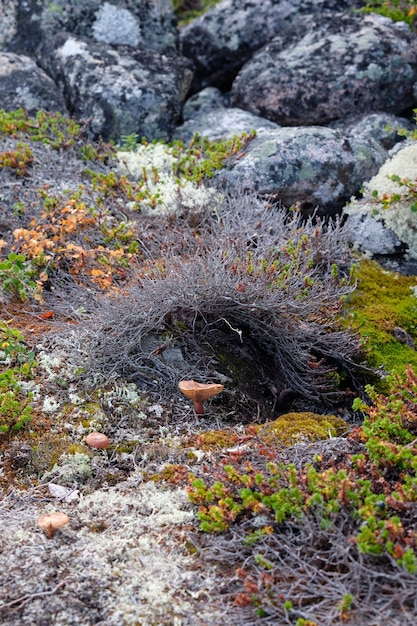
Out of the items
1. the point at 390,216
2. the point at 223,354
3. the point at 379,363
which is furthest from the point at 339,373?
the point at 390,216

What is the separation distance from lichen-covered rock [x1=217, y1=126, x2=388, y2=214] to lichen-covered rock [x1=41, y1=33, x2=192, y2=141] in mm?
1189

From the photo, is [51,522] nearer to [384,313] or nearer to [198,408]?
[198,408]

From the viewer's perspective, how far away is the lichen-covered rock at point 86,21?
283 inches

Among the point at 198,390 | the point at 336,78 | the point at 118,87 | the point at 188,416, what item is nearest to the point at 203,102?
the point at 118,87

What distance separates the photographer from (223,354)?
411cm

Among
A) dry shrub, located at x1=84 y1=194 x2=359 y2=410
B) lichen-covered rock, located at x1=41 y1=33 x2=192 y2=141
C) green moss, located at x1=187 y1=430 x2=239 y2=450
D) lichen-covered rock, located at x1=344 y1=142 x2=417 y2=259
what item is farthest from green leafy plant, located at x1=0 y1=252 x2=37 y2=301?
lichen-covered rock, located at x1=344 y1=142 x2=417 y2=259

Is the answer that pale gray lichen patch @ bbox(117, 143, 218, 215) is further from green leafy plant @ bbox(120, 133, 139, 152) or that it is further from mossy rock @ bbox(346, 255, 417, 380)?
mossy rock @ bbox(346, 255, 417, 380)

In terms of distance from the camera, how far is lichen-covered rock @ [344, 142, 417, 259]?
522cm

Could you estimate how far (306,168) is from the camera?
559 centimetres

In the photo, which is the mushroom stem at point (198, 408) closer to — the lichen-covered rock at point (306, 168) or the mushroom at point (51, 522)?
the mushroom at point (51, 522)

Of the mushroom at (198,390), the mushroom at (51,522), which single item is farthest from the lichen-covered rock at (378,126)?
the mushroom at (51,522)

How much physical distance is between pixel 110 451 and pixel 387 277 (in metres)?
2.59

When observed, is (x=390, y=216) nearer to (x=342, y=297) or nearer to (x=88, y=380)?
(x=342, y=297)

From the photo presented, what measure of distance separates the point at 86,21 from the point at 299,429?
5.60 meters
